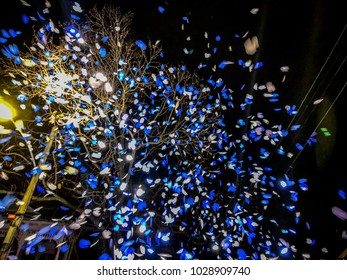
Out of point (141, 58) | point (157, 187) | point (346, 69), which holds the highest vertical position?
point (141, 58)

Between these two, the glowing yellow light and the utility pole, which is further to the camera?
the glowing yellow light

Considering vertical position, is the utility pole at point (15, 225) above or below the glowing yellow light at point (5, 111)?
below

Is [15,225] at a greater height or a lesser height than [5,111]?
lesser

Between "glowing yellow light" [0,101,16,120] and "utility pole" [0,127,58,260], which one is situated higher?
"glowing yellow light" [0,101,16,120]

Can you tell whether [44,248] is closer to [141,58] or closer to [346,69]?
[141,58]

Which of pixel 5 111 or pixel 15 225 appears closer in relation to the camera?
pixel 15 225

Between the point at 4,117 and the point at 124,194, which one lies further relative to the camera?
the point at 124,194

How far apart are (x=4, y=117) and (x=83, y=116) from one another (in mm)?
1879

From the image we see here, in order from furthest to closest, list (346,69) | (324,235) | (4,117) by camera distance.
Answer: (324,235) → (346,69) → (4,117)

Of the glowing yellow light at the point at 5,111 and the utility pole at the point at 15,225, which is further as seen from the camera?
the glowing yellow light at the point at 5,111
